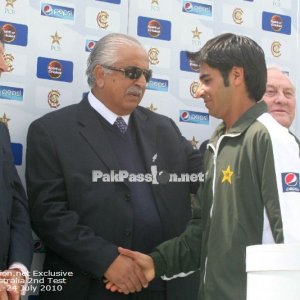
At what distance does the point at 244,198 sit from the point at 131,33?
150cm

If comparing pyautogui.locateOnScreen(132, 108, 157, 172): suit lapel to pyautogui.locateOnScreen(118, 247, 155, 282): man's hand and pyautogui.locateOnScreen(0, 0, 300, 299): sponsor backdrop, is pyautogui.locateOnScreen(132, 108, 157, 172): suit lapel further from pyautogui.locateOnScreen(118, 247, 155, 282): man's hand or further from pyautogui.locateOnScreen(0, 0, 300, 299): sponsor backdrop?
pyautogui.locateOnScreen(118, 247, 155, 282): man's hand

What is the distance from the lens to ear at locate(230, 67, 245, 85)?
257cm

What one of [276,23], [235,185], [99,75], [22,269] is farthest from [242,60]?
[276,23]

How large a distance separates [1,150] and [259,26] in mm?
1916

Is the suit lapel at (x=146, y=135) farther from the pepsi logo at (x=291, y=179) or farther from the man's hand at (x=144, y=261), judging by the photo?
the pepsi logo at (x=291, y=179)

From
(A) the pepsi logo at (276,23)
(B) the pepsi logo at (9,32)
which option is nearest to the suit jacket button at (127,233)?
(B) the pepsi logo at (9,32)

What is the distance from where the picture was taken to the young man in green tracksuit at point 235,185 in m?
2.13

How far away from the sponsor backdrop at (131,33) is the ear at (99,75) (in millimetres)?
196

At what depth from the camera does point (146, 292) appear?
286 centimetres

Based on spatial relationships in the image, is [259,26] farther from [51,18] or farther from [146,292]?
[146,292]

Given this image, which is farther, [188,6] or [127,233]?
[188,6]

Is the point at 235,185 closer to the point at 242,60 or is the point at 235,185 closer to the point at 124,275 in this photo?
the point at 242,60

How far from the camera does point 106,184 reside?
2820mm

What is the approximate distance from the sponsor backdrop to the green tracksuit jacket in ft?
2.82
